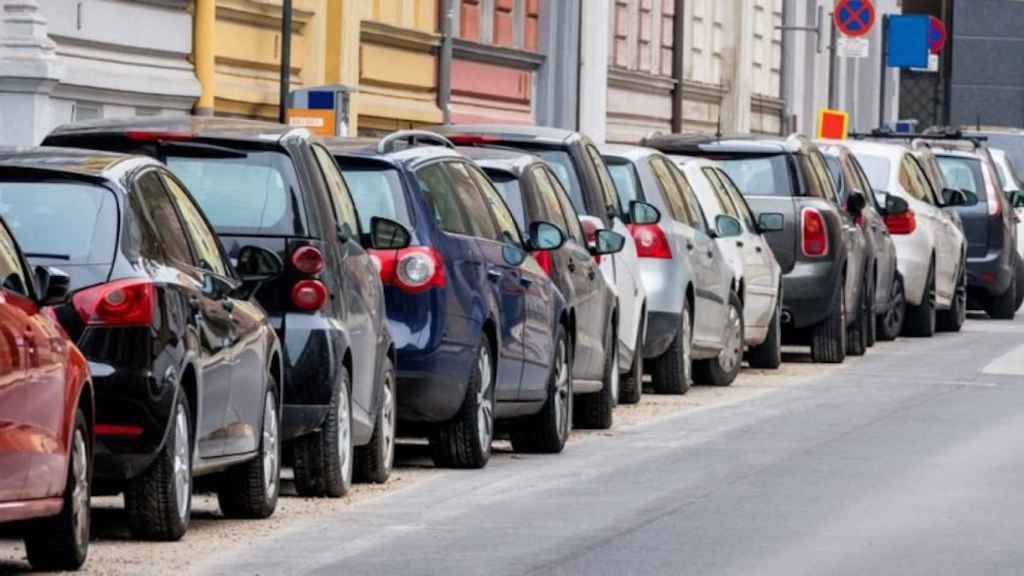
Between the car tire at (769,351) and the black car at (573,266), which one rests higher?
the black car at (573,266)

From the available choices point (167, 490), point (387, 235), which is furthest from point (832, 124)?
point (167, 490)

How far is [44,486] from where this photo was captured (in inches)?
403

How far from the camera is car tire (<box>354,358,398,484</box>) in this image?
14539 millimetres

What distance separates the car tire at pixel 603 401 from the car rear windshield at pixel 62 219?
23.8 feet

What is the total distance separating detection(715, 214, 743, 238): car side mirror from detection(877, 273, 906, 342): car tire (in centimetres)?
752

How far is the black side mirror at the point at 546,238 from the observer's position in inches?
663

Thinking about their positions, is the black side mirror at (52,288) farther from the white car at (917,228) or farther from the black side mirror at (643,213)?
the white car at (917,228)

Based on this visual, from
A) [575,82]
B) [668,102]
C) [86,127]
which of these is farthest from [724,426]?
[668,102]

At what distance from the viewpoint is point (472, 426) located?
15.4 metres

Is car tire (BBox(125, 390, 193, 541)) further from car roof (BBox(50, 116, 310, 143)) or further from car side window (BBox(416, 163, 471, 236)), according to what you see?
car side window (BBox(416, 163, 471, 236))

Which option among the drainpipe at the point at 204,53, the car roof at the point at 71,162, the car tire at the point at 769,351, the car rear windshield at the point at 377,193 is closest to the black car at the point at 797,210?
the car tire at the point at 769,351

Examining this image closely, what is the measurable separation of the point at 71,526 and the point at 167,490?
3.13 ft

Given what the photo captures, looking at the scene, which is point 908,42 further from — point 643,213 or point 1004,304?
point 643,213

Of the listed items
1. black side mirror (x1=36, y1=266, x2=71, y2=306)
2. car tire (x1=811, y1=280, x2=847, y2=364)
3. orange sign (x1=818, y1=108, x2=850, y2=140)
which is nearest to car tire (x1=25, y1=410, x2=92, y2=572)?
black side mirror (x1=36, y1=266, x2=71, y2=306)
